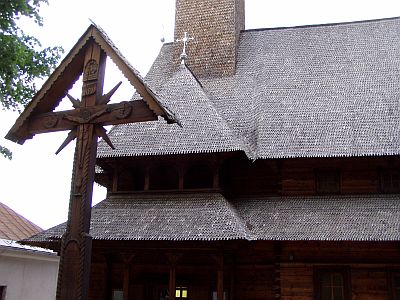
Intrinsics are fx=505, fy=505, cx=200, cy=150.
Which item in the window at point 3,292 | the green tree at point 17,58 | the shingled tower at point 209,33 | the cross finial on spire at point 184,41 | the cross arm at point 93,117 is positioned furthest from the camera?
the shingled tower at point 209,33

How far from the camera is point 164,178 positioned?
538 inches

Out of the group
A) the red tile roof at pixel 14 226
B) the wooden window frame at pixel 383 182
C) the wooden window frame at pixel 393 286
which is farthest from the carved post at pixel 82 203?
the red tile roof at pixel 14 226

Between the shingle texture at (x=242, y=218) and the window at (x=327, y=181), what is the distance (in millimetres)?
400

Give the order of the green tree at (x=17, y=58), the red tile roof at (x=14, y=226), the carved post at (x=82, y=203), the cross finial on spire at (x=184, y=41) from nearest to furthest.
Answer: the carved post at (x=82, y=203)
the green tree at (x=17, y=58)
the cross finial on spire at (x=184, y=41)
the red tile roof at (x=14, y=226)

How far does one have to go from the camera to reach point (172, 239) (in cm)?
1081

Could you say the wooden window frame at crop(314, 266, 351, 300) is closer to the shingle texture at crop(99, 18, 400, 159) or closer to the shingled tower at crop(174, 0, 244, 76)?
the shingle texture at crop(99, 18, 400, 159)

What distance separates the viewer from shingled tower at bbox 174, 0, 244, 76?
54.2 feet

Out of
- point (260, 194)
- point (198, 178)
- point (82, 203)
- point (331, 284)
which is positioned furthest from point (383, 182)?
point (82, 203)

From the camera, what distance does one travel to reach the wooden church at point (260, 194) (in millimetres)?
11344

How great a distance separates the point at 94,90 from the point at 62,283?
2.37 m

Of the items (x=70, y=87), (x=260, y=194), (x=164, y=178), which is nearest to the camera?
(x=70, y=87)

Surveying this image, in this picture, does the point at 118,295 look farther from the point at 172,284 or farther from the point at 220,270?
the point at 220,270

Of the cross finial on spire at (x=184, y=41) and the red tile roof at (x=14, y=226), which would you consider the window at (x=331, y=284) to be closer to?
the cross finial on spire at (x=184, y=41)

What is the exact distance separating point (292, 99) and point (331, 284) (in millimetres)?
5288
